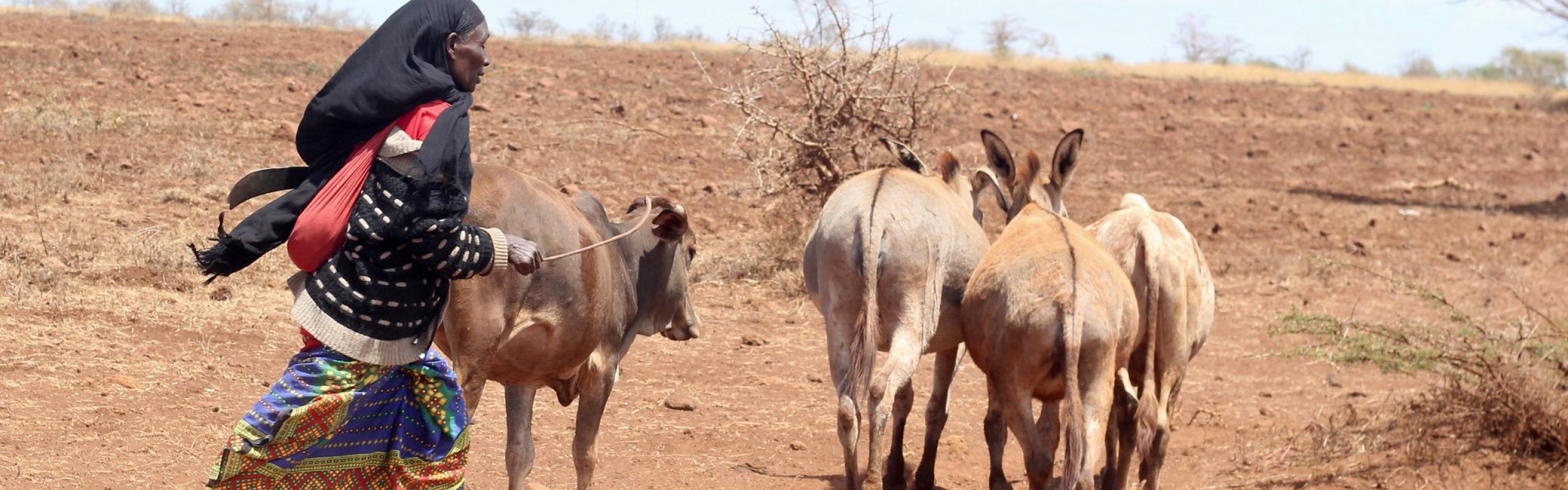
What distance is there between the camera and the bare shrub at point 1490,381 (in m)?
6.70

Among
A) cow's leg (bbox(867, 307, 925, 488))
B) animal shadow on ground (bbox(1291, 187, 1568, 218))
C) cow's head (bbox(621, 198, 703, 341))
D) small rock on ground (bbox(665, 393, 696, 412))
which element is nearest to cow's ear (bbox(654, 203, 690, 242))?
cow's head (bbox(621, 198, 703, 341))

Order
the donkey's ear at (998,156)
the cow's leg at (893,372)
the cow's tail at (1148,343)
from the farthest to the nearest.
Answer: the donkey's ear at (998,156), the cow's tail at (1148,343), the cow's leg at (893,372)

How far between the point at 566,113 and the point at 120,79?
184 inches

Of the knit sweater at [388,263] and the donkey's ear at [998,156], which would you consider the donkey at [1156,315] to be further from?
the knit sweater at [388,263]

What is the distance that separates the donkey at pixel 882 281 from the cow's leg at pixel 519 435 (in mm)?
1250

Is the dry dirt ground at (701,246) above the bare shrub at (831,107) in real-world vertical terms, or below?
below

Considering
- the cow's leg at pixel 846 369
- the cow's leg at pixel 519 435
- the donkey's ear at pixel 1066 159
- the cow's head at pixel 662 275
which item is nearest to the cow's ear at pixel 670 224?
the cow's head at pixel 662 275

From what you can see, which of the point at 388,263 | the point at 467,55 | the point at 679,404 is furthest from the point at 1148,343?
the point at 388,263

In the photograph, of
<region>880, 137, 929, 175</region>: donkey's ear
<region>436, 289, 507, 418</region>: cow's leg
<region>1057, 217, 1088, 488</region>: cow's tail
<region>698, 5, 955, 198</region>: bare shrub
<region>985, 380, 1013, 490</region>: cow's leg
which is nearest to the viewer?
<region>436, 289, 507, 418</region>: cow's leg

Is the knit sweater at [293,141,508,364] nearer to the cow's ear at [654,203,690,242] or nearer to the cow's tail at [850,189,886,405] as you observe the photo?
the cow's ear at [654,203,690,242]

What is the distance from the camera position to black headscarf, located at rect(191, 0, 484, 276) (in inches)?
135

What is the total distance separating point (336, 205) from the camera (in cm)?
345

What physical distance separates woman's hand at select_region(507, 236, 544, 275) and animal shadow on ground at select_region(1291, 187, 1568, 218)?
1575cm

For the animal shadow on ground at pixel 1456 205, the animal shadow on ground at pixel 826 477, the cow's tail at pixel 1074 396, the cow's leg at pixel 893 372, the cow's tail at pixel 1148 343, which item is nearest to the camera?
the cow's tail at pixel 1074 396
